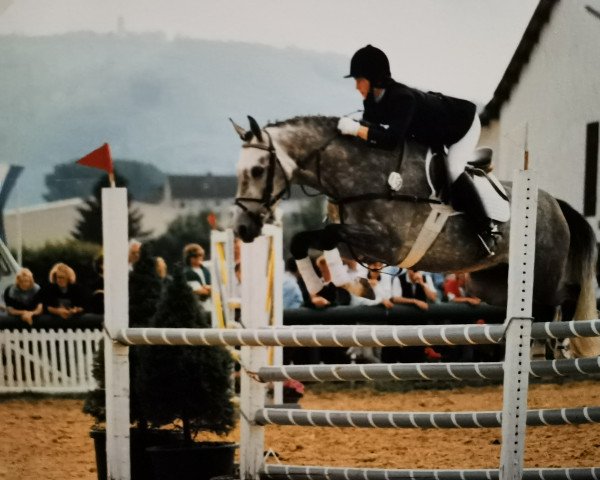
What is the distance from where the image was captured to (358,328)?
310 centimetres

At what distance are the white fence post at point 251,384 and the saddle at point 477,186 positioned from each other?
99cm

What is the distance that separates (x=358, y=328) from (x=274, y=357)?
2193 mm

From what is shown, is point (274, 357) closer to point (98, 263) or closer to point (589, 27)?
point (98, 263)

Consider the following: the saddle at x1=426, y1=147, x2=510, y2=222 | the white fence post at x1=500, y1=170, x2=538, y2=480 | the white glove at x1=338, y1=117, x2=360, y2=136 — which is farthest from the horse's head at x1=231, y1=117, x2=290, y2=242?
the white fence post at x1=500, y1=170, x2=538, y2=480

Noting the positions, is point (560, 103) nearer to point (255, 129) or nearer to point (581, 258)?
point (581, 258)

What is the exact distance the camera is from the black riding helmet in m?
4.03

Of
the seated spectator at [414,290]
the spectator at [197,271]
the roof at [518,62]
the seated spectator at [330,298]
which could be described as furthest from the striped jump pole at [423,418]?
the seated spectator at [414,290]

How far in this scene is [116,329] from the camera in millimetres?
3338

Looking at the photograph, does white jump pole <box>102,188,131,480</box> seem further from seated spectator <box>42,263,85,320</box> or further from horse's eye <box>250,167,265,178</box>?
seated spectator <box>42,263,85,320</box>

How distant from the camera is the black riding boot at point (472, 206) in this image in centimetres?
416

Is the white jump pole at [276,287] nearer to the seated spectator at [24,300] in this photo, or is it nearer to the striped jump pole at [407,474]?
the striped jump pole at [407,474]

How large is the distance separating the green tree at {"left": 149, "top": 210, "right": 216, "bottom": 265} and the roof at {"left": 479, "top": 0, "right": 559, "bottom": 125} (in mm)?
2511

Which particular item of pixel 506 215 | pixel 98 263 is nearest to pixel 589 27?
pixel 506 215

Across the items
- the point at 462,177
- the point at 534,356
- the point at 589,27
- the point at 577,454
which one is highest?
the point at 589,27
